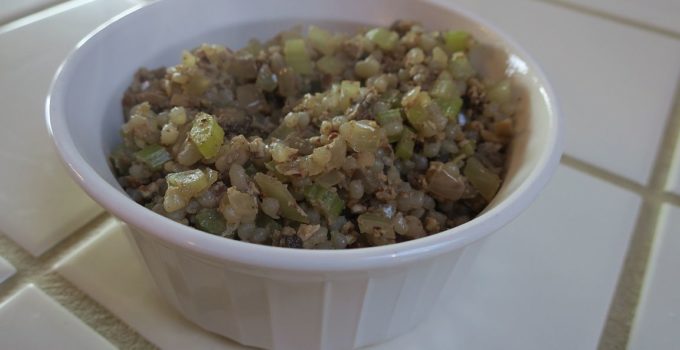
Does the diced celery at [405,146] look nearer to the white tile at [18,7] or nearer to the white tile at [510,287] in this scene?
the white tile at [510,287]

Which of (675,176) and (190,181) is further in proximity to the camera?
(675,176)

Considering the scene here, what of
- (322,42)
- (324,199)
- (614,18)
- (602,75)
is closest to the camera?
(324,199)

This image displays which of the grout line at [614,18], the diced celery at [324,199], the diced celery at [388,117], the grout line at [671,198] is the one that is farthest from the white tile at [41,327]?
the grout line at [614,18]

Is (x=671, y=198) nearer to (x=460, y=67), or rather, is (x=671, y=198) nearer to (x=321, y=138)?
(x=460, y=67)

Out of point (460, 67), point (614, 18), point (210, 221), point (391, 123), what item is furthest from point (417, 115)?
point (614, 18)

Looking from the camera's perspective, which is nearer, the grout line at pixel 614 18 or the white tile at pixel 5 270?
the white tile at pixel 5 270

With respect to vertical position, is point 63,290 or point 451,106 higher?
point 451,106

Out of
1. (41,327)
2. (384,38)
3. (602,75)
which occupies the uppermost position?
(384,38)
